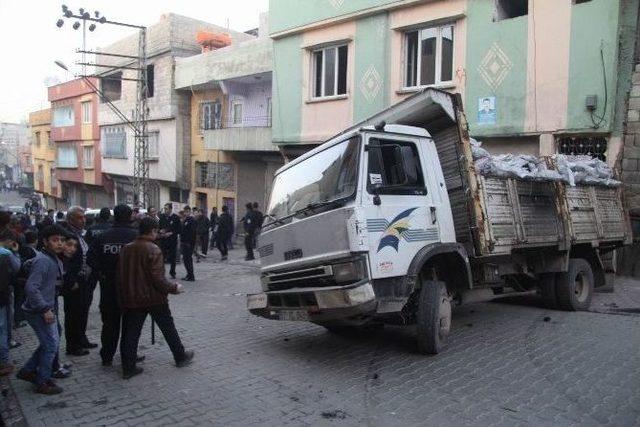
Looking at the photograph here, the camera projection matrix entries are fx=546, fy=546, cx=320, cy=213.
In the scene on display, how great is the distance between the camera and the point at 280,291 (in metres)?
5.82

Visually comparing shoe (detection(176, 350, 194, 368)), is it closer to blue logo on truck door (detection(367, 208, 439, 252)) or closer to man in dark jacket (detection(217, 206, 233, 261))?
blue logo on truck door (detection(367, 208, 439, 252))

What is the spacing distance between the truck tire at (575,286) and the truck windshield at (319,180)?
4.21 m

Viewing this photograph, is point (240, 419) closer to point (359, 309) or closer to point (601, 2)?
point (359, 309)

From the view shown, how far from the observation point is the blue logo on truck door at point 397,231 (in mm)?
5230

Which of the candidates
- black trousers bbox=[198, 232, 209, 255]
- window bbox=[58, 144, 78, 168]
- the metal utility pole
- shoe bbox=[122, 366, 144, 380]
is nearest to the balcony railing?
the metal utility pole

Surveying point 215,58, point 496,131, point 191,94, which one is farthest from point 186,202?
point 496,131

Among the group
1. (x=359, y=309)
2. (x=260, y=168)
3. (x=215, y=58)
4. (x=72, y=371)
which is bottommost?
(x=72, y=371)

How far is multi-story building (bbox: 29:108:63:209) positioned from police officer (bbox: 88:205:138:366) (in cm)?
3961

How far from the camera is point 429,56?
12.9 m

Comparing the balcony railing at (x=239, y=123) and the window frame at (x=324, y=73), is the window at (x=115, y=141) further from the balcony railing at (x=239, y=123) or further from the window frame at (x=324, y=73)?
the window frame at (x=324, y=73)

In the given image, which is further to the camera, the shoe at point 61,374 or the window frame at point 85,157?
the window frame at point 85,157

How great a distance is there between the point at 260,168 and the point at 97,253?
1551 centimetres

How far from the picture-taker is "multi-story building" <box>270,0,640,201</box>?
1001 centimetres

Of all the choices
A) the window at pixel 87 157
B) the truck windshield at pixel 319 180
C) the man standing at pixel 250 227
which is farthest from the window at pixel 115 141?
the truck windshield at pixel 319 180
